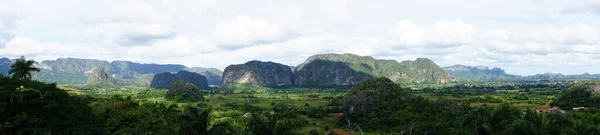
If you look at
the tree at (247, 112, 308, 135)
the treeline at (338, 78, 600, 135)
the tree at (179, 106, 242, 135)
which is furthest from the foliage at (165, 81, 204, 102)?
the tree at (247, 112, 308, 135)

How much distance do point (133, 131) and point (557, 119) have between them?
124 feet

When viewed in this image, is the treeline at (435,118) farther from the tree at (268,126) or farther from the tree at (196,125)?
the tree at (196,125)

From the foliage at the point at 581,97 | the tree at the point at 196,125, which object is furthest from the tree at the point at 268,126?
the foliage at the point at 581,97

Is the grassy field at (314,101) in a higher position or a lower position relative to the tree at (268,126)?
lower

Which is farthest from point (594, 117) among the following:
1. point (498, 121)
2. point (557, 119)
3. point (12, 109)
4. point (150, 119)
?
point (12, 109)

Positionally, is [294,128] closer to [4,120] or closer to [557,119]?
[4,120]

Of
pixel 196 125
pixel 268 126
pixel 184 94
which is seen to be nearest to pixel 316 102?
pixel 184 94

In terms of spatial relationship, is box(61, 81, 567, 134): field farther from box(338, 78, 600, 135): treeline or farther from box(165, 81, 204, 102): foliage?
box(338, 78, 600, 135): treeline

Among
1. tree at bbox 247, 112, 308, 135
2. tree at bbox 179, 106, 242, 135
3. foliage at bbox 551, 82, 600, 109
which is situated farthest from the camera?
foliage at bbox 551, 82, 600, 109

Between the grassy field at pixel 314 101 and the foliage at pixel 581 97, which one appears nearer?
the grassy field at pixel 314 101

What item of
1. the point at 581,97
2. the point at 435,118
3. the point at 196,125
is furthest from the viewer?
the point at 581,97

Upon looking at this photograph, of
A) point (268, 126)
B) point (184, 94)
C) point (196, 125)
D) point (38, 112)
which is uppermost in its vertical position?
point (38, 112)

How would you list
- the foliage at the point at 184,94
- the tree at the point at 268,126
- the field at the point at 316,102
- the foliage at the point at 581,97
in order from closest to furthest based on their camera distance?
the tree at the point at 268,126 < the field at the point at 316,102 < the foliage at the point at 581,97 < the foliage at the point at 184,94

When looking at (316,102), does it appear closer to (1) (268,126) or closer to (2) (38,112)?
(1) (268,126)
